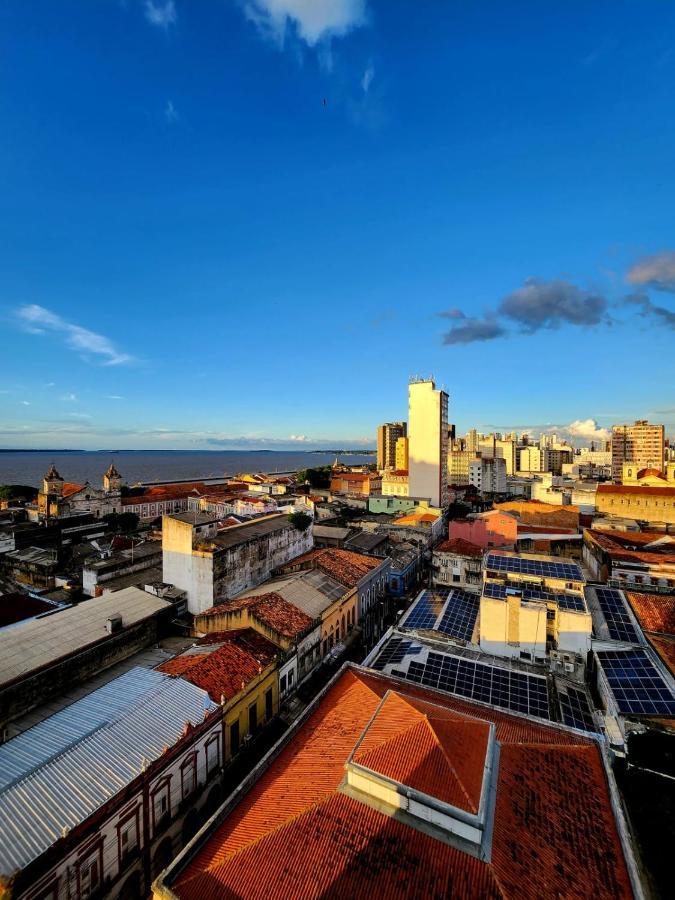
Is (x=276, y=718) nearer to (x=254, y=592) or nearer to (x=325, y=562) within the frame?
(x=254, y=592)

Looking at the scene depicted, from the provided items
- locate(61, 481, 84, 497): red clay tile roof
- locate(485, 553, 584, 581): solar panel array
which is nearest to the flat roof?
locate(485, 553, 584, 581): solar panel array

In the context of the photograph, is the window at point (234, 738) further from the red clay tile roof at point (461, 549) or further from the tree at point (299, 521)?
the red clay tile roof at point (461, 549)

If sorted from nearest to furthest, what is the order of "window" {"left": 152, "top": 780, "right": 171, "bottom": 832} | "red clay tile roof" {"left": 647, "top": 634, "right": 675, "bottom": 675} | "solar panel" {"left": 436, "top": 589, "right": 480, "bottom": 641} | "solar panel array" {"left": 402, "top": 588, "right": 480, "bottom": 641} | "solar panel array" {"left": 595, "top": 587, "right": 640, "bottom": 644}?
"window" {"left": 152, "top": 780, "right": 171, "bottom": 832}, "red clay tile roof" {"left": 647, "top": 634, "right": 675, "bottom": 675}, "solar panel array" {"left": 595, "top": 587, "right": 640, "bottom": 644}, "solar panel" {"left": 436, "top": 589, "right": 480, "bottom": 641}, "solar panel array" {"left": 402, "top": 588, "right": 480, "bottom": 641}

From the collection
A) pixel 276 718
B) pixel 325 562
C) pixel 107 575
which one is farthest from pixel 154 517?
pixel 276 718

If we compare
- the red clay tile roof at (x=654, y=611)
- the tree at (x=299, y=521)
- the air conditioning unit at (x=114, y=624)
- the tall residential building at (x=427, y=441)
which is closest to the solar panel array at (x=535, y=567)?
the red clay tile roof at (x=654, y=611)

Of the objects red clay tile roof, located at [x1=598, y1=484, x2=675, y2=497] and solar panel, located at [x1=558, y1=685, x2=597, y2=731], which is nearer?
solar panel, located at [x1=558, y1=685, x2=597, y2=731]

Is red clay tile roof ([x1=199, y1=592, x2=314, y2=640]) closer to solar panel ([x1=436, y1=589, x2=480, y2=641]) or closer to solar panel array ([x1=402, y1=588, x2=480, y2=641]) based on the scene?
solar panel array ([x1=402, y1=588, x2=480, y2=641])

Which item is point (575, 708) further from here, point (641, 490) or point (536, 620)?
point (641, 490)
